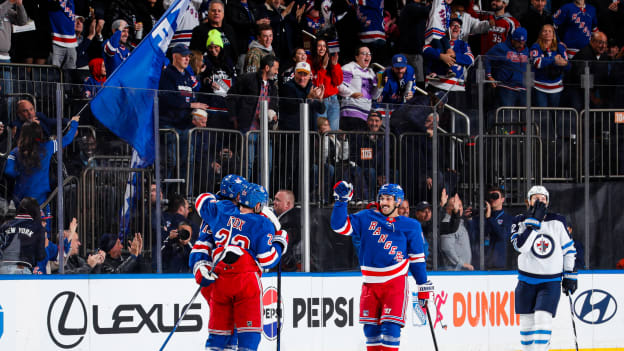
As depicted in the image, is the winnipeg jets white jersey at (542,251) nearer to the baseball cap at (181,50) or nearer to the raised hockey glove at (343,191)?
the raised hockey glove at (343,191)

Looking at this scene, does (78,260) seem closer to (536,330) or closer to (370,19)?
(536,330)

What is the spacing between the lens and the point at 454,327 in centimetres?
866

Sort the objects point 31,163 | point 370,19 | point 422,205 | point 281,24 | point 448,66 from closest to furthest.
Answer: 1. point 31,163
2. point 422,205
3. point 281,24
4. point 448,66
5. point 370,19

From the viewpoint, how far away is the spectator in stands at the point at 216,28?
9453 mm

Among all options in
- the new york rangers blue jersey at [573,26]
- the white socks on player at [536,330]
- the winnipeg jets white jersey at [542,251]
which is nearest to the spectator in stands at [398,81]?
the winnipeg jets white jersey at [542,251]

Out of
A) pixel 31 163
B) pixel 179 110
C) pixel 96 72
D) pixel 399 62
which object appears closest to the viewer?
pixel 31 163

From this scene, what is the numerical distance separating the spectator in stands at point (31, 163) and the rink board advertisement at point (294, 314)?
27.8 inches

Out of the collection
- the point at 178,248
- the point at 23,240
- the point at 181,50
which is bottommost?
the point at 178,248

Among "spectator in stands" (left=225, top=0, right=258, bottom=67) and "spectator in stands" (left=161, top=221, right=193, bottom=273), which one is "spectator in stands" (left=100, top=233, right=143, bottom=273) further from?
"spectator in stands" (left=225, top=0, right=258, bottom=67)

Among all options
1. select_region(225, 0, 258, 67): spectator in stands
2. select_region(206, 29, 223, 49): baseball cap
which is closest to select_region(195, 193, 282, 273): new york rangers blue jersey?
select_region(206, 29, 223, 49): baseball cap

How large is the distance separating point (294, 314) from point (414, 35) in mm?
4227

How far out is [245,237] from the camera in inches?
254

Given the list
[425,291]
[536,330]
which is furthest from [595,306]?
[425,291]

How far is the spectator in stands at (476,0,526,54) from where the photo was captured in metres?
11.3
